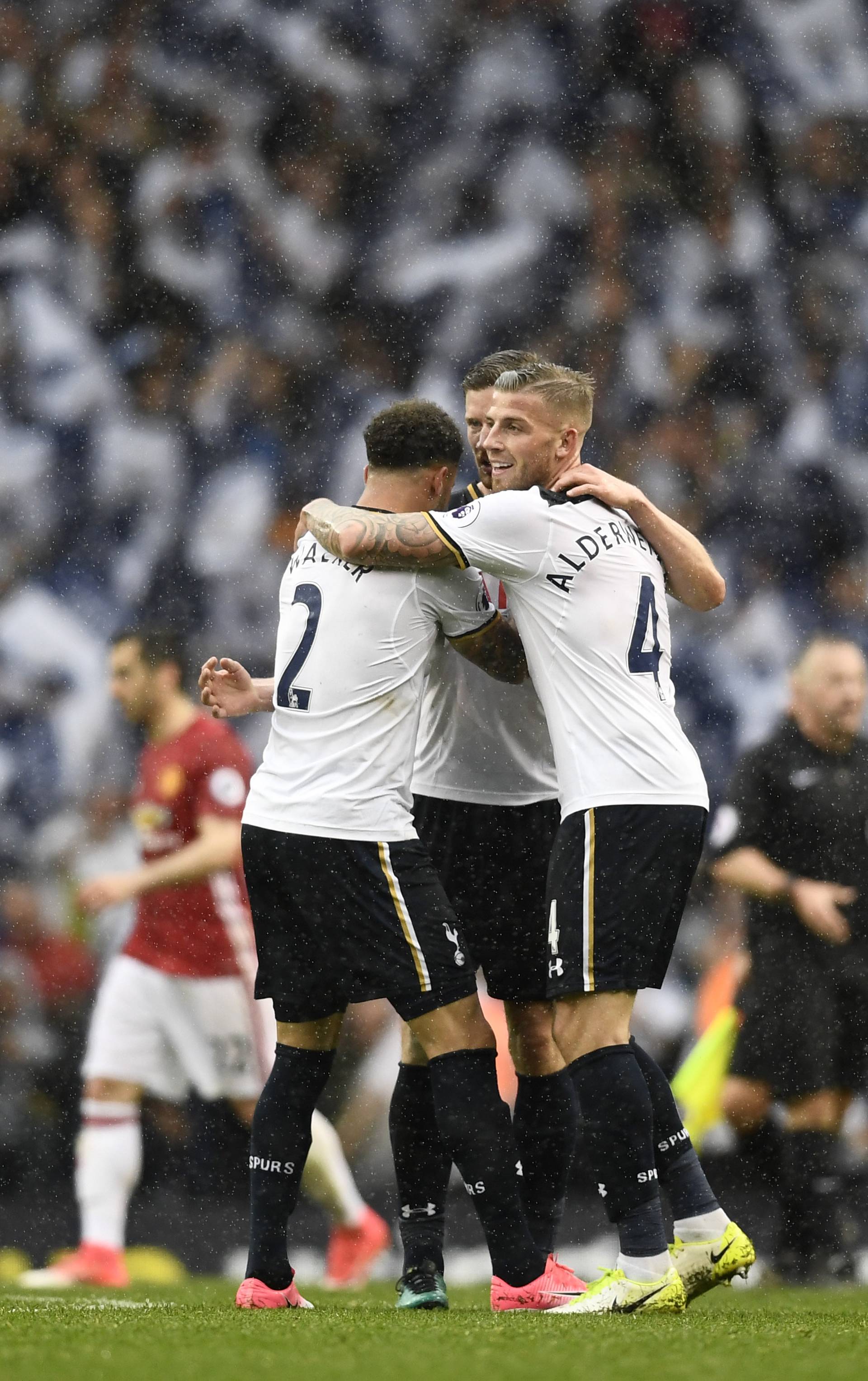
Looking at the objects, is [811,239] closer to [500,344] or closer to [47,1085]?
[500,344]

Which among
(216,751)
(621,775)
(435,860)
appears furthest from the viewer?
(216,751)

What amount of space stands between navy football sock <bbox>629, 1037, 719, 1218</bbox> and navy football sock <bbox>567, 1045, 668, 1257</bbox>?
276 millimetres

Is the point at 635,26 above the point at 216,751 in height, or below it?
above

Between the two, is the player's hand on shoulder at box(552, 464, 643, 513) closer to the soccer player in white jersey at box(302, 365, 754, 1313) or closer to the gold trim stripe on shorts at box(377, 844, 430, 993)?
the soccer player in white jersey at box(302, 365, 754, 1313)

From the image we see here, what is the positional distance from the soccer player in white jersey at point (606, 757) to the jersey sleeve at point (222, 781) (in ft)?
7.44

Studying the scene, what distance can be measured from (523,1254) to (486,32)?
5651 millimetres

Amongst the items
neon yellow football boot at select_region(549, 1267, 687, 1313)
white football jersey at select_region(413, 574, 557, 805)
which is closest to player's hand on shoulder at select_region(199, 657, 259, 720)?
white football jersey at select_region(413, 574, 557, 805)

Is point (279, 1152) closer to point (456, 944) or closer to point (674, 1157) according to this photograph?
point (456, 944)

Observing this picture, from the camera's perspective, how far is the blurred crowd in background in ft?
21.1

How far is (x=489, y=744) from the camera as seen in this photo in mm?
3664

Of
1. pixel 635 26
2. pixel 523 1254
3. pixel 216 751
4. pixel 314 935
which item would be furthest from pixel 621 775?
pixel 635 26

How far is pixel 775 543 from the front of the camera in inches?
257

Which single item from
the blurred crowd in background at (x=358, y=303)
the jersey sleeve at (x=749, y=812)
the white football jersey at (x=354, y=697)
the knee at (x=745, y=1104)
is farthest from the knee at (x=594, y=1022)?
the blurred crowd in background at (x=358, y=303)

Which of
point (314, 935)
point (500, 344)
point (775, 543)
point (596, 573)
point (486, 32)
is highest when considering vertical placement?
point (486, 32)
